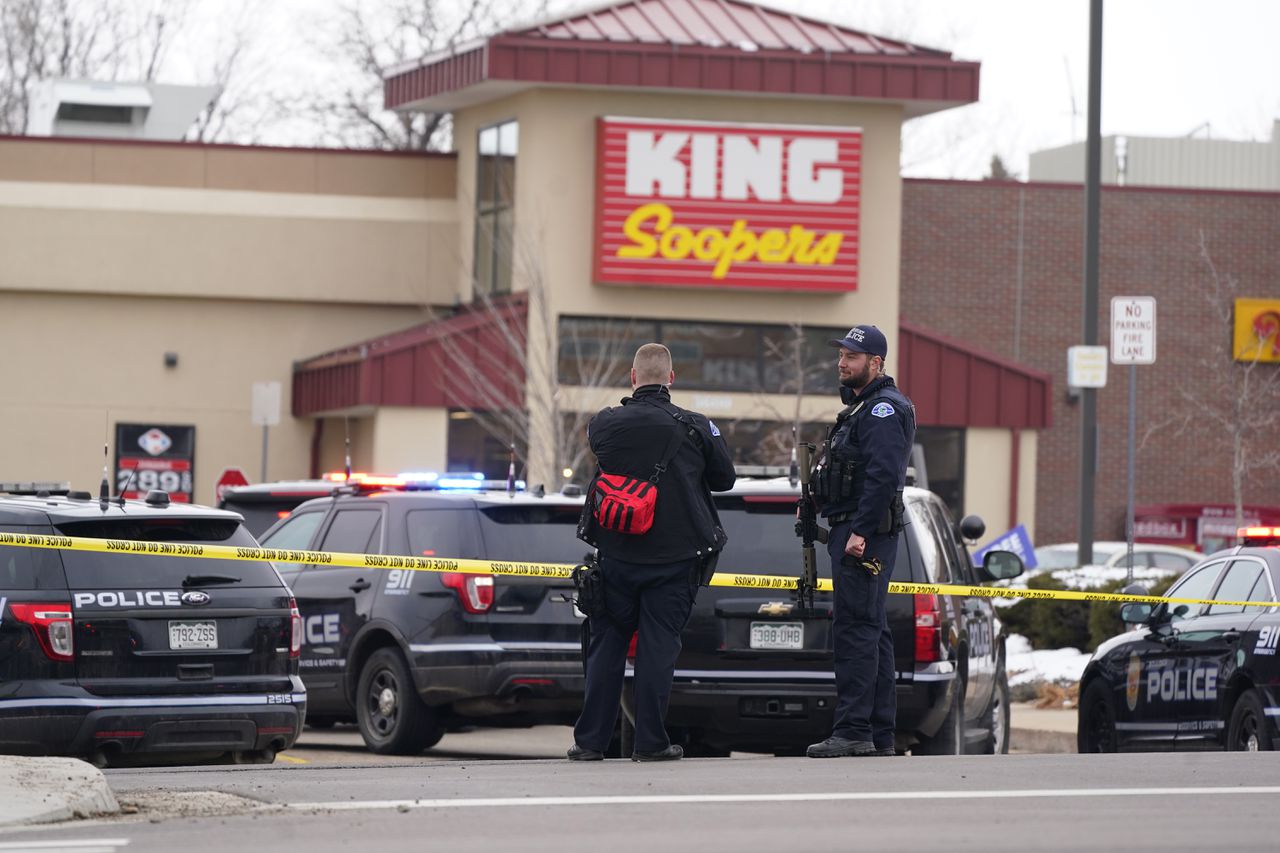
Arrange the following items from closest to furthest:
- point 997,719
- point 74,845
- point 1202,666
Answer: point 74,845
point 1202,666
point 997,719

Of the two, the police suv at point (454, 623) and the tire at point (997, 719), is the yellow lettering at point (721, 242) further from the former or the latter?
the tire at point (997, 719)

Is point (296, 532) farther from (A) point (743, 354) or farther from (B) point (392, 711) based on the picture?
(A) point (743, 354)

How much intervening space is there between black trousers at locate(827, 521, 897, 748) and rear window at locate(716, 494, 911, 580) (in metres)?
1.29

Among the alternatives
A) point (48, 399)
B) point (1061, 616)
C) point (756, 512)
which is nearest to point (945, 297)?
point (48, 399)

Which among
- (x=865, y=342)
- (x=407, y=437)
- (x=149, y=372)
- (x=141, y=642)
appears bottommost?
(x=141, y=642)

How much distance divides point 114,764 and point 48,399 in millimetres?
23016

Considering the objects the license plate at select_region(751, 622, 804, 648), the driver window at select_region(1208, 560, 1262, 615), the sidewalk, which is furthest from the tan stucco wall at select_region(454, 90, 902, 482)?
the license plate at select_region(751, 622, 804, 648)

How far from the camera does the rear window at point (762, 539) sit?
11969 mm

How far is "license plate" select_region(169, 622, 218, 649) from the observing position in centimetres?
1096

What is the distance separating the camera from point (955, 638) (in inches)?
472

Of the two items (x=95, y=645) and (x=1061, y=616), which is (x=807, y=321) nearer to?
(x=1061, y=616)

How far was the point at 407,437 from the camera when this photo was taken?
3139cm

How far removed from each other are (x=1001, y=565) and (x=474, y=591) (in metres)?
3.06

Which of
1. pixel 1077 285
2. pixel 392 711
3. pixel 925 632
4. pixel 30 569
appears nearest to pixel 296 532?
pixel 392 711
